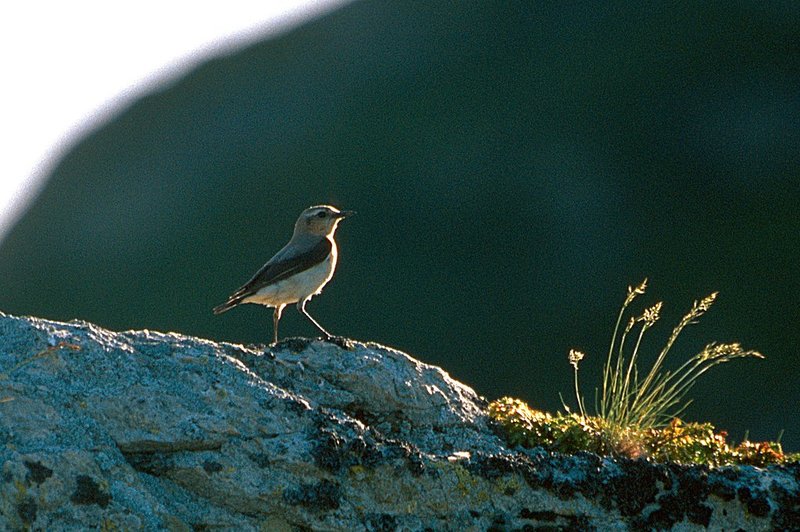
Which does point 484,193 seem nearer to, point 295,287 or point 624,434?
point 295,287

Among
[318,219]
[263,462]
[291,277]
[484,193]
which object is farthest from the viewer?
[484,193]

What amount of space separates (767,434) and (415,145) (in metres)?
12.2

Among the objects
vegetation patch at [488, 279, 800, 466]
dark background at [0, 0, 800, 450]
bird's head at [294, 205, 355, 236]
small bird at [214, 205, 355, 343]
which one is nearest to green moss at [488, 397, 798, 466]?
vegetation patch at [488, 279, 800, 466]

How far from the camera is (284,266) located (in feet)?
39.9

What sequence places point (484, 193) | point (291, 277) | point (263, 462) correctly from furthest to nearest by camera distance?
point (484, 193) → point (291, 277) → point (263, 462)

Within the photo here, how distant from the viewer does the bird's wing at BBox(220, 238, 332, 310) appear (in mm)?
12023

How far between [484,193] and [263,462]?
24.0 meters

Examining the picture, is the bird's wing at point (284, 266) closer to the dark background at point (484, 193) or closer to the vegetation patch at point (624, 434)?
the vegetation patch at point (624, 434)

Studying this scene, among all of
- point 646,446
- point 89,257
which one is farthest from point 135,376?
point 89,257

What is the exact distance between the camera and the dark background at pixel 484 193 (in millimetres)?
27172

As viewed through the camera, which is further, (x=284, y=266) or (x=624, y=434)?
(x=284, y=266)

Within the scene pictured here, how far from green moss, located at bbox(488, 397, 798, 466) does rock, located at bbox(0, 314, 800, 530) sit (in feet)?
0.78

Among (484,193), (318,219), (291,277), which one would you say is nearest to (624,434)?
(291,277)

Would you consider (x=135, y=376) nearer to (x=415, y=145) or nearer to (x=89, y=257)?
(x=415, y=145)
